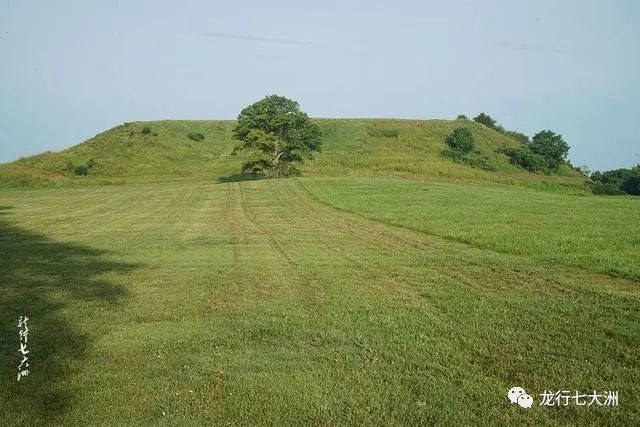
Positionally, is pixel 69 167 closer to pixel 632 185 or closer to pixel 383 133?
pixel 383 133

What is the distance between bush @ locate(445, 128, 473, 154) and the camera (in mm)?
92250

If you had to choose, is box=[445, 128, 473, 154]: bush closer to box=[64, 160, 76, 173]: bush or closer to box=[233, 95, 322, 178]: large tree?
box=[233, 95, 322, 178]: large tree

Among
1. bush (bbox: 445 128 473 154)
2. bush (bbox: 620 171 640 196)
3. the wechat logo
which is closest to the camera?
the wechat logo

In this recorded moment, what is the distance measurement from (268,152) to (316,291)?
53.8 m

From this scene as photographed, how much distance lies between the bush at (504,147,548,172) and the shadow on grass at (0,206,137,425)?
8268 centimetres

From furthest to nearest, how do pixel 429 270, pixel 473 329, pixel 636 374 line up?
1. pixel 429 270
2. pixel 473 329
3. pixel 636 374

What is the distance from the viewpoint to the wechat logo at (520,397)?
565 cm

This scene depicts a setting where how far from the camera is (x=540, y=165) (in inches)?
3497

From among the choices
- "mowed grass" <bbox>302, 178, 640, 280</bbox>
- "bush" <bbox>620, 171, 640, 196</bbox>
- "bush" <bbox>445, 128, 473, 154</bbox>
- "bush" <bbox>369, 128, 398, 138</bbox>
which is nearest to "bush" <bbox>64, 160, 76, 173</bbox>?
"mowed grass" <bbox>302, 178, 640, 280</bbox>

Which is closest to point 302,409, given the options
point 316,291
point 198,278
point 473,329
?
point 473,329

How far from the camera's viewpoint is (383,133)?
326ft

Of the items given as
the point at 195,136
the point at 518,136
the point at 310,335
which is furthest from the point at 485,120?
the point at 310,335

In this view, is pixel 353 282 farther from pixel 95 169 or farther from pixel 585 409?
pixel 95 169

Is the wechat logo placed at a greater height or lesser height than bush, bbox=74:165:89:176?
lesser
